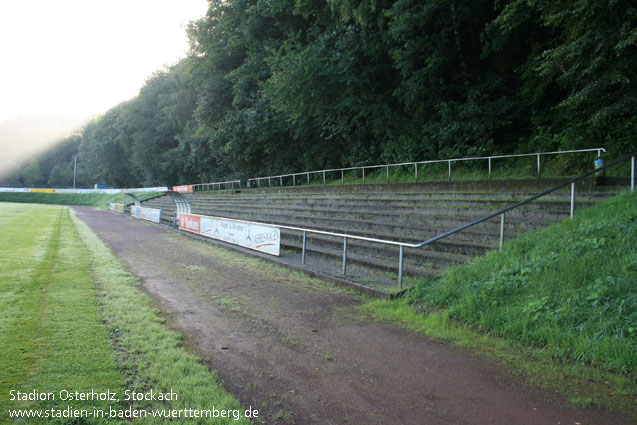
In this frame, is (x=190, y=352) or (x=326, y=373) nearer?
(x=326, y=373)

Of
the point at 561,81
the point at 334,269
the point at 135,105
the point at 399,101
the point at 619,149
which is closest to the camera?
the point at 334,269

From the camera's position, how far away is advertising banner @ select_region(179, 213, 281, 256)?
10788 millimetres

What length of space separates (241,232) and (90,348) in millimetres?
8638

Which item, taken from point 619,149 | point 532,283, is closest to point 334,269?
point 532,283

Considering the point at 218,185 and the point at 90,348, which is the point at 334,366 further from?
the point at 218,185

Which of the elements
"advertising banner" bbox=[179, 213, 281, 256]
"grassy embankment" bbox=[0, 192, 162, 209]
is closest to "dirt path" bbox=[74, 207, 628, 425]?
"advertising banner" bbox=[179, 213, 281, 256]

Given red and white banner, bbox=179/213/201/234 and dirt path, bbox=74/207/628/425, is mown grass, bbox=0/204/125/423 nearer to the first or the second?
dirt path, bbox=74/207/628/425

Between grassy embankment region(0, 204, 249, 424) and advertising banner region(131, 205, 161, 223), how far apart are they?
665 inches

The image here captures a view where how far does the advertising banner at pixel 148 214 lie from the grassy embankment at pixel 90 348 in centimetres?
1688

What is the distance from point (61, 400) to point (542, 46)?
16.5m

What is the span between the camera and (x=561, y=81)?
464 inches

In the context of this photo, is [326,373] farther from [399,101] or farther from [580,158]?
[399,101]

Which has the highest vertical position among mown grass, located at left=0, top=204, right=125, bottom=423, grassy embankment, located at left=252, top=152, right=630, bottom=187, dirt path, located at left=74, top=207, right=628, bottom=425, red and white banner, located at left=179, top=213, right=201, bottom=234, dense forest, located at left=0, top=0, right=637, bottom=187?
dense forest, located at left=0, top=0, right=637, bottom=187

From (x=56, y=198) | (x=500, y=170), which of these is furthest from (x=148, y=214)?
(x=56, y=198)
